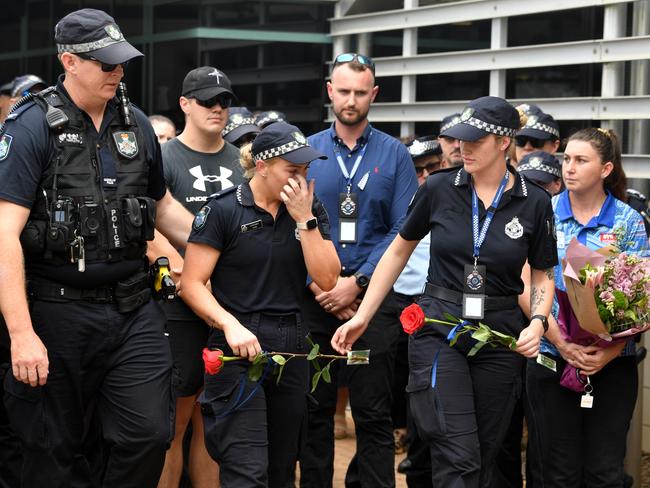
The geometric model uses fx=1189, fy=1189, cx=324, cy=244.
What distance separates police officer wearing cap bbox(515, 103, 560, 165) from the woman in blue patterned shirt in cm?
138

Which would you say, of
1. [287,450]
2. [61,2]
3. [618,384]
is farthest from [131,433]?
[61,2]

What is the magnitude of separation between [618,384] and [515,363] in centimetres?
78

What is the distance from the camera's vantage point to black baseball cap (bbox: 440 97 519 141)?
18.3 feet

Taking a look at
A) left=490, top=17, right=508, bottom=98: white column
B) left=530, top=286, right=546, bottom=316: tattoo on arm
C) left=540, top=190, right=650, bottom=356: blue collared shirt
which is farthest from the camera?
left=490, top=17, right=508, bottom=98: white column

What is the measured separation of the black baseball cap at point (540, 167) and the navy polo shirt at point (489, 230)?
4.78 ft

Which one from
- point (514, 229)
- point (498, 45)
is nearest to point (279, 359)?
point (514, 229)

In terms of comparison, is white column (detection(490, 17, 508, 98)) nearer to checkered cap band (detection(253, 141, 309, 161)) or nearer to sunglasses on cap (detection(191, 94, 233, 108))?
sunglasses on cap (detection(191, 94, 233, 108))

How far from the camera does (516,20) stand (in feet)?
31.1

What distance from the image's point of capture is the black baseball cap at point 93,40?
5.23m

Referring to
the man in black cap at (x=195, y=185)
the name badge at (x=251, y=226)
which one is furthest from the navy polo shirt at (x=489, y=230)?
the man in black cap at (x=195, y=185)

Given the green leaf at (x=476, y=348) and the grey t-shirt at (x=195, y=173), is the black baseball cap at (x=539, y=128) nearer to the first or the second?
the grey t-shirt at (x=195, y=173)

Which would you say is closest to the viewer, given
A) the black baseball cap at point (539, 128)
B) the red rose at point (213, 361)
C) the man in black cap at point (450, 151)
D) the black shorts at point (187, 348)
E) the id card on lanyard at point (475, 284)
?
the red rose at point (213, 361)

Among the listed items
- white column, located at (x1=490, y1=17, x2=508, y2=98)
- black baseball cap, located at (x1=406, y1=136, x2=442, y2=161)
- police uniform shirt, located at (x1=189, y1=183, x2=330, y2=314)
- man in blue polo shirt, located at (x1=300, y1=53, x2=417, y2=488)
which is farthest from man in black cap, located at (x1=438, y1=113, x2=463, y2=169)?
police uniform shirt, located at (x1=189, y1=183, x2=330, y2=314)

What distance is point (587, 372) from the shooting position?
5.95 meters
